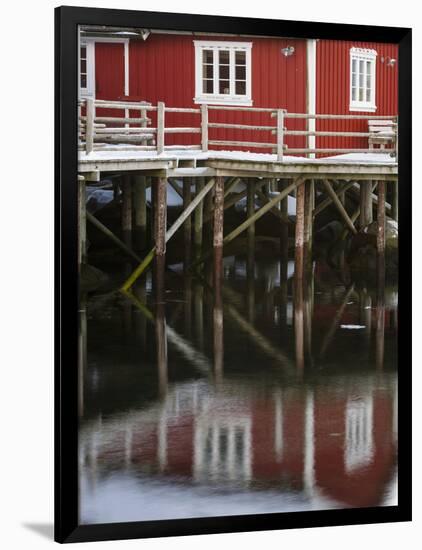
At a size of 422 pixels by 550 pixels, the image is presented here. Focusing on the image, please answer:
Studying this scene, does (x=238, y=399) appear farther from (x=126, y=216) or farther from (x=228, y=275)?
(x=126, y=216)

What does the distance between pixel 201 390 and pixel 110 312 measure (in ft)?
2.38

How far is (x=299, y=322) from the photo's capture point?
374 inches

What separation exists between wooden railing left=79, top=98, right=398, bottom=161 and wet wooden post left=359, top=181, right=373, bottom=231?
0.78ft

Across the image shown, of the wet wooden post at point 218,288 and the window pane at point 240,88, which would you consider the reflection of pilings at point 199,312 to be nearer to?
the wet wooden post at point 218,288

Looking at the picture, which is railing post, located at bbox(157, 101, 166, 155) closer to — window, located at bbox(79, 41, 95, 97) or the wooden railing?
the wooden railing

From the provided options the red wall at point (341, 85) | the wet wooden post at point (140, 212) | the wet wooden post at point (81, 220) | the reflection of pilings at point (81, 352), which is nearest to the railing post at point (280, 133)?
the red wall at point (341, 85)

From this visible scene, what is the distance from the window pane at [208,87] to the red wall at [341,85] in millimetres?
667

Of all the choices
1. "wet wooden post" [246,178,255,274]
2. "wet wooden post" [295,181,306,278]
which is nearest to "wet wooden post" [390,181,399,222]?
"wet wooden post" [295,181,306,278]

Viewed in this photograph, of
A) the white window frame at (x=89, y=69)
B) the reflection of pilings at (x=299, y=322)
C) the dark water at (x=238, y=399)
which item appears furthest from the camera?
the reflection of pilings at (x=299, y=322)

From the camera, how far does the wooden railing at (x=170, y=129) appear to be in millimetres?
8945

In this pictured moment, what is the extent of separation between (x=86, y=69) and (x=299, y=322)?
207cm

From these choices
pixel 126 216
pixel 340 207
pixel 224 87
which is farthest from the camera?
pixel 340 207

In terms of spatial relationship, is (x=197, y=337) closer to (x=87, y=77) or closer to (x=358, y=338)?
(x=358, y=338)

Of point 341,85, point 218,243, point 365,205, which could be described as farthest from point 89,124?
point 365,205
